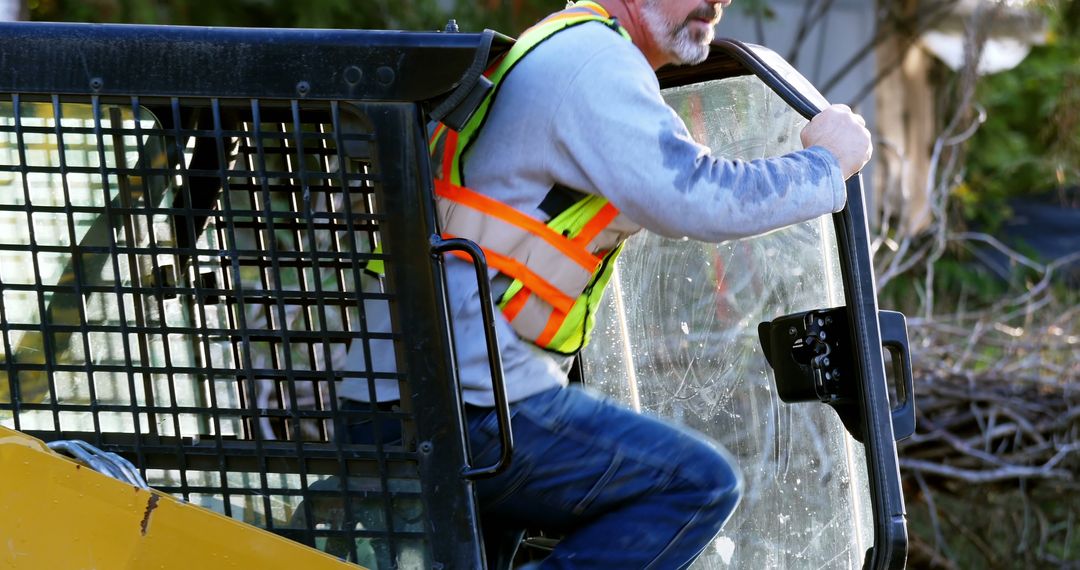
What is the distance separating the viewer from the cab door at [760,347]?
227 centimetres

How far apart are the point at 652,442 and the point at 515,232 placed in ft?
1.30

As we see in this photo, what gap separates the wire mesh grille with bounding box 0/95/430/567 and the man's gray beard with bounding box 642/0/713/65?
1.97 ft

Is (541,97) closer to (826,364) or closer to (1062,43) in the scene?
(826,364)

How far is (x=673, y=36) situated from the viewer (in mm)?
2277

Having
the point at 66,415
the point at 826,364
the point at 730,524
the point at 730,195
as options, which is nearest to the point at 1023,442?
the point at 730,524

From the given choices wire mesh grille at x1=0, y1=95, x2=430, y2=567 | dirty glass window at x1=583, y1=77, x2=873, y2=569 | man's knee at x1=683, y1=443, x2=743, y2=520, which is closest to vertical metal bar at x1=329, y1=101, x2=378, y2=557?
wire mesh grille at x1=0, y1=95, x2=430, y2=567

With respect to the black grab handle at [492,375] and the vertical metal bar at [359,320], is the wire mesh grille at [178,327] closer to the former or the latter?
the vertical metal bar at [359,320]

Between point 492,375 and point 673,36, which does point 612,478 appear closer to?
point 492,375

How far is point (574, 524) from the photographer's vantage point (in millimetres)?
2145

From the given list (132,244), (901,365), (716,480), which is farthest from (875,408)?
(132,244)

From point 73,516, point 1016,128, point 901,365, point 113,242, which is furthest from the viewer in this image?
point 1016,128

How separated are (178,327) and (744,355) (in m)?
1.33

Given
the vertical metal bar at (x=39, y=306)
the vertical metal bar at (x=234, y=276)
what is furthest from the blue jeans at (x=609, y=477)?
the vertical metal bar at (x=39, y=306)

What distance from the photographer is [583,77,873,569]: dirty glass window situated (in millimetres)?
2580
